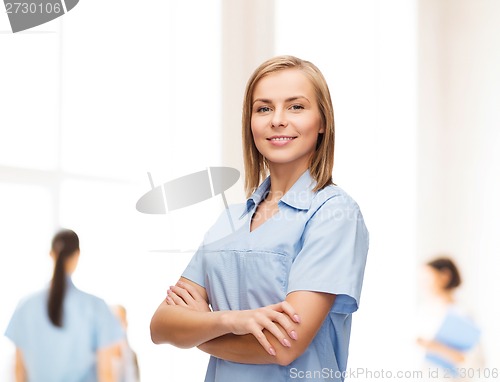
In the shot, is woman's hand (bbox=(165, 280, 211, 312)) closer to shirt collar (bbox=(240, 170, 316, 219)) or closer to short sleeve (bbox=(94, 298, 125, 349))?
shirt collar (bbox=(240, 170, 316, 219))

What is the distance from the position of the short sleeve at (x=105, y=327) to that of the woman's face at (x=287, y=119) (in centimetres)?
52

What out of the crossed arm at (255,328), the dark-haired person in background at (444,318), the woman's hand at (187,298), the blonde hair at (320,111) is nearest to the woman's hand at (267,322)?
the crossed arm at (255,328)

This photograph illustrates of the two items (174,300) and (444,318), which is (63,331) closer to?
(174,300)

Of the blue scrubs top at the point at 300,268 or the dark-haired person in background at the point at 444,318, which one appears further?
the dark-haired person in background at the point at 444,318

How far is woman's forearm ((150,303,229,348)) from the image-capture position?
1.08 meters

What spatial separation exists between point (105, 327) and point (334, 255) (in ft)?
2.00

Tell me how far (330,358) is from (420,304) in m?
1.33

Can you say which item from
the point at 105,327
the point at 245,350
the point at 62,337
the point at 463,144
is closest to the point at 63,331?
the point at 62,337

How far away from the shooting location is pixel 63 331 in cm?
140

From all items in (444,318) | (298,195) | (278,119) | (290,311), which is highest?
(278,119)

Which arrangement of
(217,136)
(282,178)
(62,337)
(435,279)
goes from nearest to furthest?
1. (282,178)
2. (62,337)
3. (217,136)
4. (435,279)

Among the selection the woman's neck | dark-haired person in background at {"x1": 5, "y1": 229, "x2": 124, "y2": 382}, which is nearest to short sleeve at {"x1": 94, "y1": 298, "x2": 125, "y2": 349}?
dark-haired person in background at {"x1": 5, "y1": 229, "x2": 124, "y2": 382}

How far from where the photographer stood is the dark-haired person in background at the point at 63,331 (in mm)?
1361

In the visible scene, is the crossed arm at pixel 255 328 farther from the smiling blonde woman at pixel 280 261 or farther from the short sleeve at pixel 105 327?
the short sleeve at pixel 105 327
